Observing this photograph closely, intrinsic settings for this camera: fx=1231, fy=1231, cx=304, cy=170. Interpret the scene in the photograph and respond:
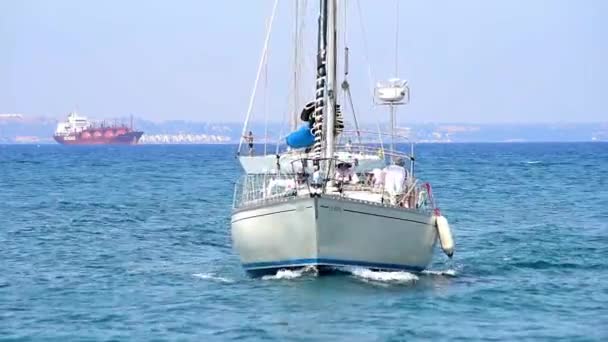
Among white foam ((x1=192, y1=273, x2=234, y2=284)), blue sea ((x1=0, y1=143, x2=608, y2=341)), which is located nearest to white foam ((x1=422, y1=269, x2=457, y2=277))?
blue sea ((x1=0, y1=143, x2=608, y2=341))

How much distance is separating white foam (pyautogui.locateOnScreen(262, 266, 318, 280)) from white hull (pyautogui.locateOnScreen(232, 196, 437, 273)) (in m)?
0.17

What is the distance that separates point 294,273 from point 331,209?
244 centimetres

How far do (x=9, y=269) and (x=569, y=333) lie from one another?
17216 millimetres

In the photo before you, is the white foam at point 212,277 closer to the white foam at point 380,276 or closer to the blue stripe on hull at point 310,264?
the blue stripe on hull at point 310,264

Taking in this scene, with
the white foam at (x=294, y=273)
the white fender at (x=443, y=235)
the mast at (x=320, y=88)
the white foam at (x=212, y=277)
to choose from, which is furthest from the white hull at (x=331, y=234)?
the mast at (x=320, y=88)

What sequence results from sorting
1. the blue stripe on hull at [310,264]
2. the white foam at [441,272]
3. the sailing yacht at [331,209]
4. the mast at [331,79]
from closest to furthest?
1. the sailing yacht at [331,209]
2. the blue stripe on hull at [310,264]
3. the mast at [331,79]
4. the white foam at [441,272]

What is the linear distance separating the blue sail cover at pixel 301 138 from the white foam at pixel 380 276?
4544mm

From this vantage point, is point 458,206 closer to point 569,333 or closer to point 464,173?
point 569,333

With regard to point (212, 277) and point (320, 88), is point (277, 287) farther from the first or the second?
point (320, 88)

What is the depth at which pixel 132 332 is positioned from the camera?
24.8m

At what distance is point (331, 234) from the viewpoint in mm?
29062

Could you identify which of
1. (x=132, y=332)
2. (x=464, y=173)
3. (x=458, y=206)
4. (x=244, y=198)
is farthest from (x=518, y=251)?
(x=464, y=173)

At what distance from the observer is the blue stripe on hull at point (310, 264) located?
97.0 ft

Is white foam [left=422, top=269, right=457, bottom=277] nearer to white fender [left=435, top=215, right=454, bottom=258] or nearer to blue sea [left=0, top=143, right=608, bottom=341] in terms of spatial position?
blue sea [left=0, top=143, right=608, bottom=341]
